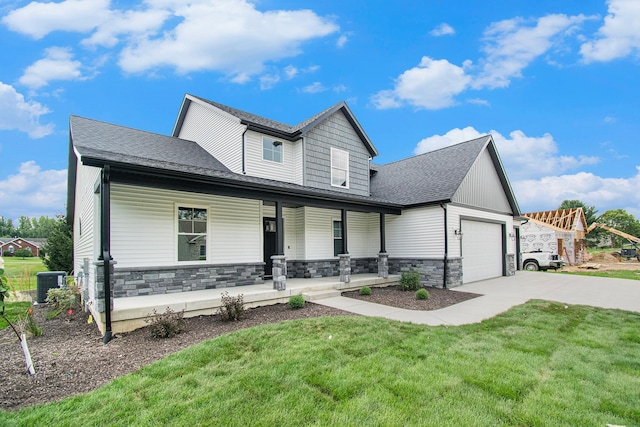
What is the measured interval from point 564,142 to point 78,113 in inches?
960

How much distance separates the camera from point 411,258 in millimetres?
12352

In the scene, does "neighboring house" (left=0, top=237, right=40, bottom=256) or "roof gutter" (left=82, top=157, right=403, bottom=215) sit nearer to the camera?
"roof gutter" (left=82, top=157, right=403, bottom=215)

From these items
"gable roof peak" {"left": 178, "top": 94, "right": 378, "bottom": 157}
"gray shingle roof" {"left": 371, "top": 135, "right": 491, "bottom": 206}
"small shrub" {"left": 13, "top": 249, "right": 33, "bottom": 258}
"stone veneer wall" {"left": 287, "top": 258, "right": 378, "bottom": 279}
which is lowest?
"small shrub" {"left": 13, "top": 249, "right": 33, "bottom": 258}

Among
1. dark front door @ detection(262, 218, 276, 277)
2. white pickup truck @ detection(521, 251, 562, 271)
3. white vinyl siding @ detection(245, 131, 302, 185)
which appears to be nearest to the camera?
white vinyl siding @ detection(245, 131, 302, 185)

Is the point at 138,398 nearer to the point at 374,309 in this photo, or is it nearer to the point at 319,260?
the point at 374,309

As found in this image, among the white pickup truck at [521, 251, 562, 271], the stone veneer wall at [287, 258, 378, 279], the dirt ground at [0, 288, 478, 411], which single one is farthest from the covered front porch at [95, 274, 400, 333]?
the white pickup truck at [521, 251, 562, 271]

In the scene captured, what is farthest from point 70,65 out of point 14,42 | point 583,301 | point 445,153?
point 583,301

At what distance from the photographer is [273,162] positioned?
11250mm

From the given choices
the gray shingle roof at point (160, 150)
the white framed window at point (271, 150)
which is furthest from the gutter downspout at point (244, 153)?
the white framed window at point (271, 150)

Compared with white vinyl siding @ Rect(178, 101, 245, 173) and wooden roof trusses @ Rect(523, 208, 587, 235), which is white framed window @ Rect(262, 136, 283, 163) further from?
wooden roof trusses @ Rect(523, 208, 587, 235)

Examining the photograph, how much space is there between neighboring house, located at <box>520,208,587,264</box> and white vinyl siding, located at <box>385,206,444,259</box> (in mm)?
16707

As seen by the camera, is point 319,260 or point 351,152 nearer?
point 319,260

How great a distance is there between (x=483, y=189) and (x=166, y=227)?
12886mm

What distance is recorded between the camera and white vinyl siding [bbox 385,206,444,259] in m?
11.7
